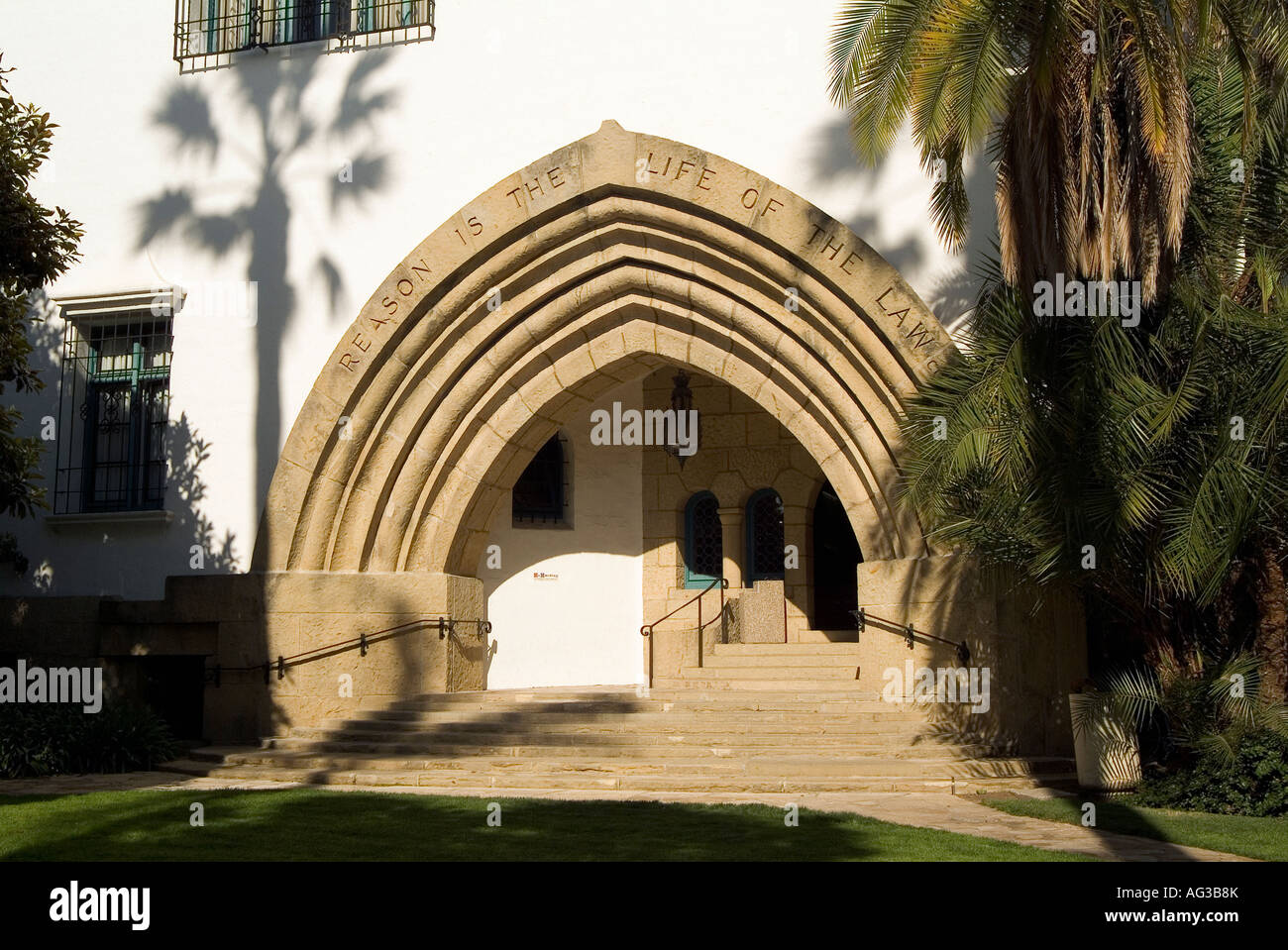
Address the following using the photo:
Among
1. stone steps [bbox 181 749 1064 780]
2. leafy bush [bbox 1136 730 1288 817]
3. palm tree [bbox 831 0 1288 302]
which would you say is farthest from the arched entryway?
leafy bush [bbox 1136 730 1288 817]

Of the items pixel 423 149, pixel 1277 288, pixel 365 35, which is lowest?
pixel 1277 288

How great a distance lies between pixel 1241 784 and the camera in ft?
31.1

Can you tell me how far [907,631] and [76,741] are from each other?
23.8 feet

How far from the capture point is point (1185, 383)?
9.51 m

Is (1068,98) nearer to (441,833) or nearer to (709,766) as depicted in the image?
(709,766)

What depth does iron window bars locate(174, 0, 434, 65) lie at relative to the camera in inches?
573

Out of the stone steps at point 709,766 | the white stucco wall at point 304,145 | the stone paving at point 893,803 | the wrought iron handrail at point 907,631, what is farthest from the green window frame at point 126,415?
the wrought iron handrail at point 907,631

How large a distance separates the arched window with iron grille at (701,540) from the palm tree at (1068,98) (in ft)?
24.6

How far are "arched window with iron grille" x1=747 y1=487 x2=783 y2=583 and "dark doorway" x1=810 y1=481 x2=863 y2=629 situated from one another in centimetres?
44

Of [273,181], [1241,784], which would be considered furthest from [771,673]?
[273,181]

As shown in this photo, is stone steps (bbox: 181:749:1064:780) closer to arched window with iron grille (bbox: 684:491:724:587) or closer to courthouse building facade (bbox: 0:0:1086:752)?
courthouse building facade (bbox: 0:0:1086:752)

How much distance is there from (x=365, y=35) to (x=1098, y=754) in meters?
9.83
